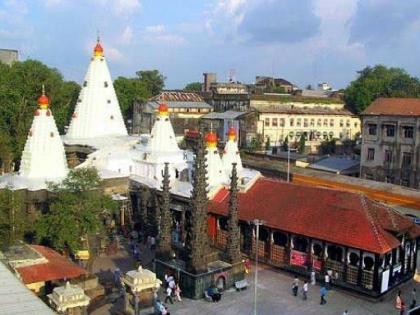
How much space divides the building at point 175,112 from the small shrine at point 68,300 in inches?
2053

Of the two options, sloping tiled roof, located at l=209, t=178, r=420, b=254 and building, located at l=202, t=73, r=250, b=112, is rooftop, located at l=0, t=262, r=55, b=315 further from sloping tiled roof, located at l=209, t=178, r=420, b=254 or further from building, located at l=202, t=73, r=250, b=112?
building, located at l=202, t=73, r=250, b=112


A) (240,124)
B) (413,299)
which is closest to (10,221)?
(413,299)

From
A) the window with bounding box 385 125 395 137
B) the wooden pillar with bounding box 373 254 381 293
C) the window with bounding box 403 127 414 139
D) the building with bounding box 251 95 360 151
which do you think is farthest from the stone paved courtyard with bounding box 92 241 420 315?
the building with bounding box 251 95 360 151

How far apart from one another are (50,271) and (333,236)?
13.3 meters

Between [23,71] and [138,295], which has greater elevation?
[23,71]

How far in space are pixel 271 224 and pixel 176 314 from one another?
820 centimetres

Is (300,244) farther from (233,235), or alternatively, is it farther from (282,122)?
(282,122)

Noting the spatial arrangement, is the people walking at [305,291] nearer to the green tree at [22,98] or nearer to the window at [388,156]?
the window at [388,156]

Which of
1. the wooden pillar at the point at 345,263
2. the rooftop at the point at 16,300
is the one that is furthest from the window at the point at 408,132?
the rooftop at the point at 16,300

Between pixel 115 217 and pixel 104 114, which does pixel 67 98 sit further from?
pixel 115 217

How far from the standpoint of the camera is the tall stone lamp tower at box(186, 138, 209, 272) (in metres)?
24.1

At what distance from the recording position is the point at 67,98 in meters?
55.4

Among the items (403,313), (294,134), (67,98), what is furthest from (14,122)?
(294,134)

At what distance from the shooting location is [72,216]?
83.4 feet
